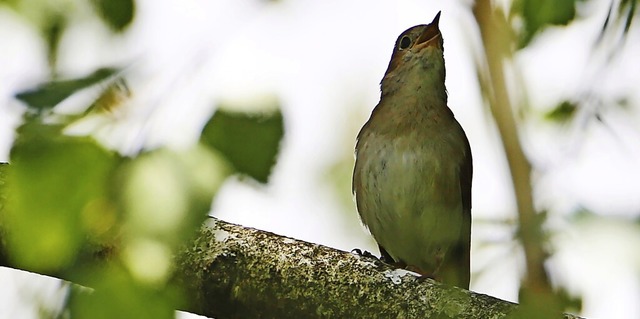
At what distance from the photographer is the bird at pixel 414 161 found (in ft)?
13.7

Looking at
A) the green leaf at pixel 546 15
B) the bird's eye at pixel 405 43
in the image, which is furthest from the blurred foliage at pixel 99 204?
the bird's eye at pixel 405 43

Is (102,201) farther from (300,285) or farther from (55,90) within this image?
(300,285)

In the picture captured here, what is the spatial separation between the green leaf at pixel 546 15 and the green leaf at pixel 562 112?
13 centimetres

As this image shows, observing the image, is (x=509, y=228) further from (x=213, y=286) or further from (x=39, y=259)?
(x=213, y=286)

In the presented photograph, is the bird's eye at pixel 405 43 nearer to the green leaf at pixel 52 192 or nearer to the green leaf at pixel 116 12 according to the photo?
the green leaf at pixel 116 12

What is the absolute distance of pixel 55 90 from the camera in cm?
102

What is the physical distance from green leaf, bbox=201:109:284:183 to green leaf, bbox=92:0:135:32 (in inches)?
7.3

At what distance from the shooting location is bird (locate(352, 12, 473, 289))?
419 cm

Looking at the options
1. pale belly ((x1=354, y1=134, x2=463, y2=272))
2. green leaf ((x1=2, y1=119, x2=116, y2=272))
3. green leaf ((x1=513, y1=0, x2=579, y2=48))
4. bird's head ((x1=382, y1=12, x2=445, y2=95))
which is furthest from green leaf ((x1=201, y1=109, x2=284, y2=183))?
bird's head ((x1=382, y1=12, x2=445, y2=95))

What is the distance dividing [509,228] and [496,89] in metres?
0.20

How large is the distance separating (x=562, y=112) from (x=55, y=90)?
807 mm

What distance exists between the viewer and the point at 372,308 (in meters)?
2.60

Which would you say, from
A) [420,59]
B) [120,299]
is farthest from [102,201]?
[420,59]

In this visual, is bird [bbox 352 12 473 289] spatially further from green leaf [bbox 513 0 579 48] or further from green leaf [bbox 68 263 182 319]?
green leaf [bbox 68 263 182 319]
